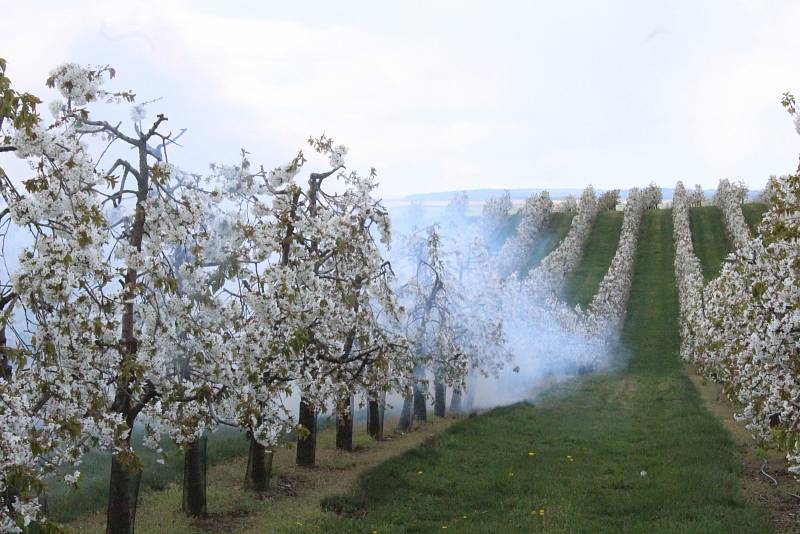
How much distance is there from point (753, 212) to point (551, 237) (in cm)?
2275

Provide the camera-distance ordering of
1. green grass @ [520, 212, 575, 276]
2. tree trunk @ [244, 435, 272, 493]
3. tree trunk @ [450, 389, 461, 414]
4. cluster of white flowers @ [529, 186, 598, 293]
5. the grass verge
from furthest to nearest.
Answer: green grass @ [520, 212, 575, 276] < cluster of white flowers @ [529, 186, 598, 293] < tree trunk @ [450, 389, 461, 414] < tree trunk @ [244, 435, 272, 493] < the grass verge

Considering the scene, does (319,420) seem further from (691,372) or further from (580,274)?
(580,274)

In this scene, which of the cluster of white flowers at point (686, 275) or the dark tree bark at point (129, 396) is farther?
the cluster of white flowers at point (686, 275)

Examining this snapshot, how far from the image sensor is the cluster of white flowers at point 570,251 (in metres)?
64.6

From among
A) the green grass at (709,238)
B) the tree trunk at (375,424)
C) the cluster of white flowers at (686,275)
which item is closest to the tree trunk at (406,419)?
the tree trunk at (375,424)

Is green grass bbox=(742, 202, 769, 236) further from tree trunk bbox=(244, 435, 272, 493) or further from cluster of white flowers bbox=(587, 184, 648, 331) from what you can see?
tree trunk bbox=(244, 435, 272, 493)

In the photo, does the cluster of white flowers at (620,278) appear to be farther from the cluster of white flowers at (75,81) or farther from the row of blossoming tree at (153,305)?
the cluster of white flowers at (75,81)

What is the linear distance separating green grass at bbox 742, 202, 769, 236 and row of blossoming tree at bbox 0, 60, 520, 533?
71362 millimetres

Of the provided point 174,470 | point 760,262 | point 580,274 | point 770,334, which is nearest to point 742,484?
point 760,262

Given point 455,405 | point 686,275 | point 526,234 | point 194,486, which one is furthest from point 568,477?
point 526,234

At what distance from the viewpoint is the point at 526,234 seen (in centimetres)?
8650

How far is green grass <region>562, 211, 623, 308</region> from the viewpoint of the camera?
66625 mm

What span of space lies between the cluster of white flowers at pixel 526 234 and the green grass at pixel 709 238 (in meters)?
16.8

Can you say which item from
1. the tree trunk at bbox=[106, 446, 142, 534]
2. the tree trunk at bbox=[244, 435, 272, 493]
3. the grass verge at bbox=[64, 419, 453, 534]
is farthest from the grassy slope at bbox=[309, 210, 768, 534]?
the tree trunk at bbox=[106, 446, 142, 534]
